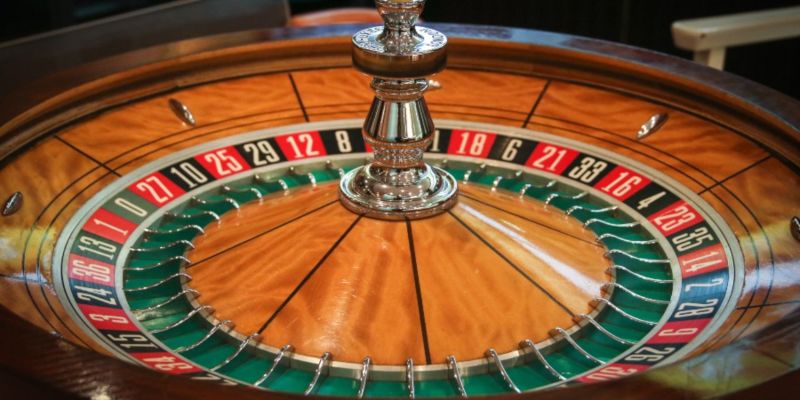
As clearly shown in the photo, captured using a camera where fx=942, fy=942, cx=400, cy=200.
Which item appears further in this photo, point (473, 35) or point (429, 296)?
point (473, 35)

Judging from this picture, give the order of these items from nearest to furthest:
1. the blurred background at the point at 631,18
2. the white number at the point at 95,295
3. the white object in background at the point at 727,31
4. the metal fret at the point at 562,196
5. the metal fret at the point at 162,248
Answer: the white number at the point at 95,295, the metal fret at the point at 162,248, the metal fret at the point at 562,196, the white object in background at the point at 727,31, the blurred background at the point at 631,18

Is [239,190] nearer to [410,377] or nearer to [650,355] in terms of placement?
[410,377]

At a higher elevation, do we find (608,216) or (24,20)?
(24,20)

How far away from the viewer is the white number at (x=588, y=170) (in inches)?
84.7

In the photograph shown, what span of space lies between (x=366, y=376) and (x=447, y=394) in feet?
0.42

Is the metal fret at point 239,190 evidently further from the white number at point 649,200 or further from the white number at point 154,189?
the white number at point 649,200

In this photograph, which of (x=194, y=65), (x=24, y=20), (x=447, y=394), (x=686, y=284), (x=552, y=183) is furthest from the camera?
(x=24, y=20)

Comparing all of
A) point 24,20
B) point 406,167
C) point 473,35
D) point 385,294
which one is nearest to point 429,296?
point 385,294

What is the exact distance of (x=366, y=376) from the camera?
1.44 meters

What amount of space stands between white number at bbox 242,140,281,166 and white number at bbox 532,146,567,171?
0.62 m

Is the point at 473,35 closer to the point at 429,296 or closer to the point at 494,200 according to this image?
the point at 494,200

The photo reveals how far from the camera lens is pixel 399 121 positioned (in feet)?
6.09

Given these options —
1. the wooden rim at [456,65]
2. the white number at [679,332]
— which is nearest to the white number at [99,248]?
the wooden rim at [456,65]

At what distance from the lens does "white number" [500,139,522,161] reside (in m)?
2.25
